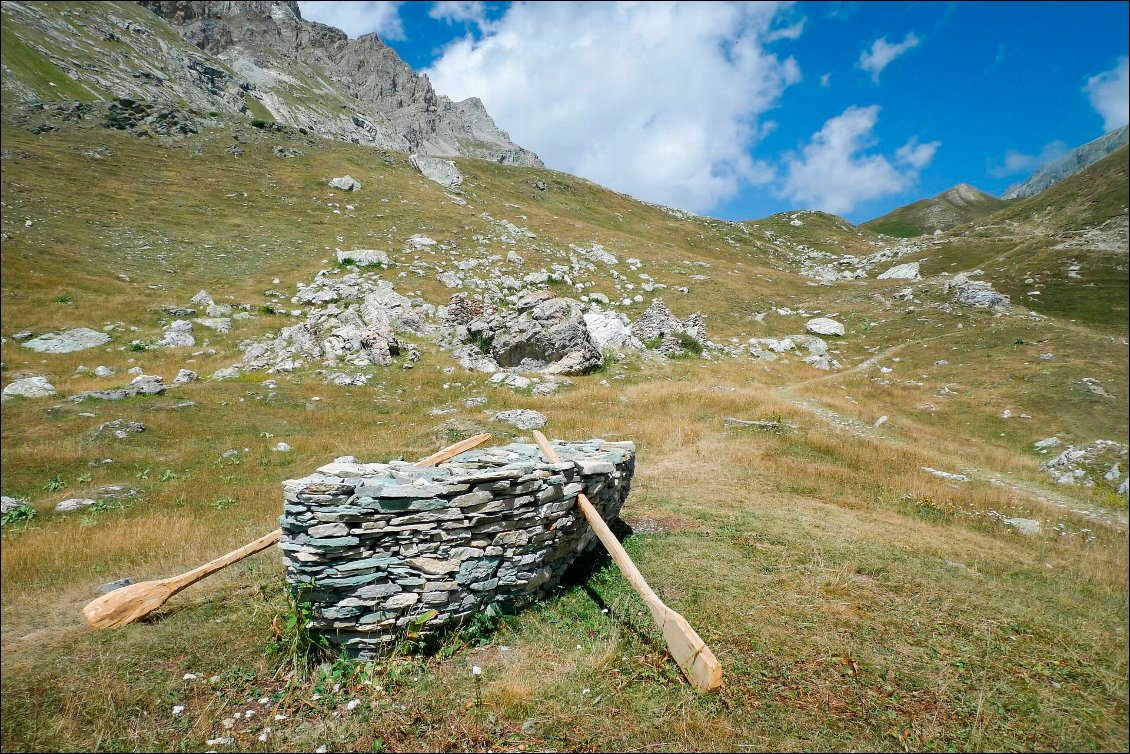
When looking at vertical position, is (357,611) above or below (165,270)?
below

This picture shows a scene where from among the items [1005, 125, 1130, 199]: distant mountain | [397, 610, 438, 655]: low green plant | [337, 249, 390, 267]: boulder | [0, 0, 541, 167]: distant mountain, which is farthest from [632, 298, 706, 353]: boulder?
[0, 0, 541, 167]: distant mountain

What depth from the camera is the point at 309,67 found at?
16862cm

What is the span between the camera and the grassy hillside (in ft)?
16.5

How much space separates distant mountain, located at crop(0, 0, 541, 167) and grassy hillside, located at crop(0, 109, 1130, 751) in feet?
81.3

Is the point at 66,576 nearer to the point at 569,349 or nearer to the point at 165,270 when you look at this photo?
the point at 569,349

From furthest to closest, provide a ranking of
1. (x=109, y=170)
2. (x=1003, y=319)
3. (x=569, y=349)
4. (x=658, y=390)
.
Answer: (x=109, y=170), (x=1003, y=319), (x=569, y=349), (x=658, y=390)

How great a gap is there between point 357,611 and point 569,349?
2215 centimetres

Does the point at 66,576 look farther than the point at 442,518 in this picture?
Yes

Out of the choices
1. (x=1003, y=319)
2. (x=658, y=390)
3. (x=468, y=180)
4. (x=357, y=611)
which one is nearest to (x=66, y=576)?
(x=357, y=611)

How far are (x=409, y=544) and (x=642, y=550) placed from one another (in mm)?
4871

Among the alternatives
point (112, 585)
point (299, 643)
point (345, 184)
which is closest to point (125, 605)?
point (112, 585)

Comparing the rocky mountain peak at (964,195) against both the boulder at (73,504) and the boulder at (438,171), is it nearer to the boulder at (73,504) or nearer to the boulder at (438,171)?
the boulder at (438,171)

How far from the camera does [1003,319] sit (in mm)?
36375

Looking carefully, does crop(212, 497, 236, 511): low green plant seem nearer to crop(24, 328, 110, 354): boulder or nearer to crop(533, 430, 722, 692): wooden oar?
crop(533, 430, 722, 692): wooden oar
